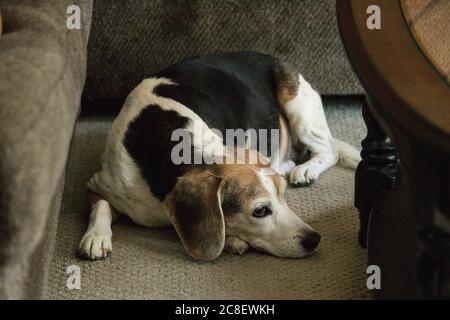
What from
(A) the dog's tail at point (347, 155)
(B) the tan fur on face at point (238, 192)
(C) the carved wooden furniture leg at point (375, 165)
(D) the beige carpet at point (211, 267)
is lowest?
(D) the beige carpet at point (211, 267)

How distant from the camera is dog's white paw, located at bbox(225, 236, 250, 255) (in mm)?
2135

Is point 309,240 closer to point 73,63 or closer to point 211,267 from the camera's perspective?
point 211,267

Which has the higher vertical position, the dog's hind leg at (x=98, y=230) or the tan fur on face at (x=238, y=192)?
the tan fur on face at (x=238, y=192)

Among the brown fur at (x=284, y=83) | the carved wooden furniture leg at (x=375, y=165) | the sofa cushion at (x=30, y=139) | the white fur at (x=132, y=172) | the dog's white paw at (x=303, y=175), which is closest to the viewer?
the sofa cushion at (x=30, y=139)

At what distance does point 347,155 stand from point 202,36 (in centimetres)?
73

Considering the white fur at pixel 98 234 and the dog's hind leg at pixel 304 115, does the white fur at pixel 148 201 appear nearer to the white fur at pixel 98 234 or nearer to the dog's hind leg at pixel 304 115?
the white fur at pixel 98 234

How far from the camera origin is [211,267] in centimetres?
208

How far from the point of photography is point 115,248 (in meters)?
2.18

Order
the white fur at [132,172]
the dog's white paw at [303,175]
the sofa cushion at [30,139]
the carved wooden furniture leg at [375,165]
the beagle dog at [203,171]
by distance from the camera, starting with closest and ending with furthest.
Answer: the sofa cushion at [30,139] → the carved wooden furniture leg at [375,165] → the beagle dog at [203,171] → the white fur at [132,172] → the dog's white paw at [303,175]

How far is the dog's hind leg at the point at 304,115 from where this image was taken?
Result: 2.67 metres

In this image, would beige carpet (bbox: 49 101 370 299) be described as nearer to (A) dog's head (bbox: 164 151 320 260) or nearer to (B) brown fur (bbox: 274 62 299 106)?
(A) dog's head (bbox: 164 151 320 260)

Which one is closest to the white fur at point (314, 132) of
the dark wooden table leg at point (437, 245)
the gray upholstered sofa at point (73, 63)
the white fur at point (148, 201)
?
the white fur at point (148, 201)

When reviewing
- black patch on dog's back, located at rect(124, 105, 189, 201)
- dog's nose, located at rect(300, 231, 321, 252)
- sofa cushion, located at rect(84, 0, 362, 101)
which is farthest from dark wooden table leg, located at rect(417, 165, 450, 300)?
sofa cushion, located at rect(84, 0, 362, 101)
